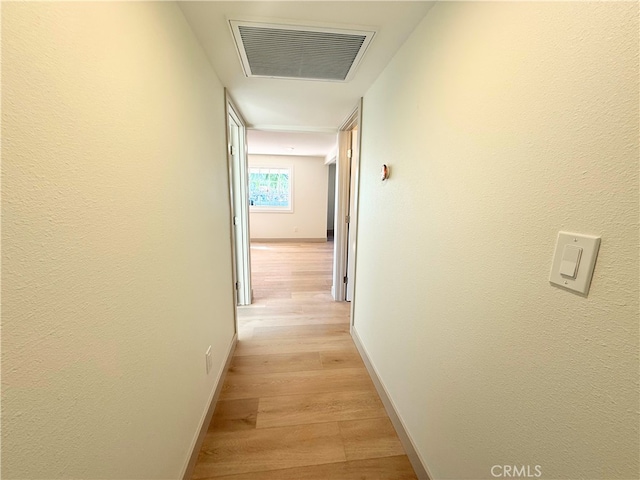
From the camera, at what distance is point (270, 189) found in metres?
6.23

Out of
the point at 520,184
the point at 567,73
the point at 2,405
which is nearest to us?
the point at 2,405

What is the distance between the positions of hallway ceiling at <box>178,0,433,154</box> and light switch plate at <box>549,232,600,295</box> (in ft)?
3.63

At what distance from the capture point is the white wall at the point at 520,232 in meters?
0.46

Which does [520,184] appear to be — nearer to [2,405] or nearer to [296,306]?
[2,405]

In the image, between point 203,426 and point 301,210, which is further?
point 301,210

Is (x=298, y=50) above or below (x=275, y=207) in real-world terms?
above

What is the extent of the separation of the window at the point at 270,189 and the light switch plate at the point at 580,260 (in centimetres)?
596

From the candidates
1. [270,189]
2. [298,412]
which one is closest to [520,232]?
[298,412]

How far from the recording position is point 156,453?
0.86 metres

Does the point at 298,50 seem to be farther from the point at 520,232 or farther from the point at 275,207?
the point at 275,207

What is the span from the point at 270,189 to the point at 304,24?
17.3 feet

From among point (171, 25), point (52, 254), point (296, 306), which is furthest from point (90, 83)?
point (296, 306)

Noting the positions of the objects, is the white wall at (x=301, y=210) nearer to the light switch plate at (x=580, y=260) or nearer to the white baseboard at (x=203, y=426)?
the white baseboard at (x=203, y=426)

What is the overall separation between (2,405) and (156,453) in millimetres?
679
